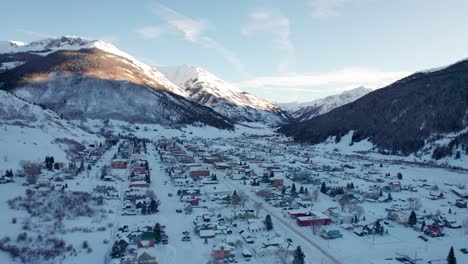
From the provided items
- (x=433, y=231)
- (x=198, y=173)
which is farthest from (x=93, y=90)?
(x=433, y=231)

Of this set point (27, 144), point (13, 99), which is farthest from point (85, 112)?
point (27, 144)

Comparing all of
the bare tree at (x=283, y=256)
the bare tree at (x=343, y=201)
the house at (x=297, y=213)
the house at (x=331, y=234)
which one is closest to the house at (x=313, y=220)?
the house at (x=297, y=213)

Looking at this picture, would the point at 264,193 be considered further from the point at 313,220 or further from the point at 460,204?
the point at 460,204

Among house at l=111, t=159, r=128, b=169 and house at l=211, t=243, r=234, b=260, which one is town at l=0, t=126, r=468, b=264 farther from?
house at l=111, t=159, r=128, b=169

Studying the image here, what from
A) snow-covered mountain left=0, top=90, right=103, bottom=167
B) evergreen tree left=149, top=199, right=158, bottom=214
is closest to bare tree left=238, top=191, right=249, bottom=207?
evergreen tree left=149, top=199, right=158, bottom=214

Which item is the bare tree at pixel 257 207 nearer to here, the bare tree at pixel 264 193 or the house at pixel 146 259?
the bare tree at pixel 264 193

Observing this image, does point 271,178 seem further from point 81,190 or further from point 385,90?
point 385,90
